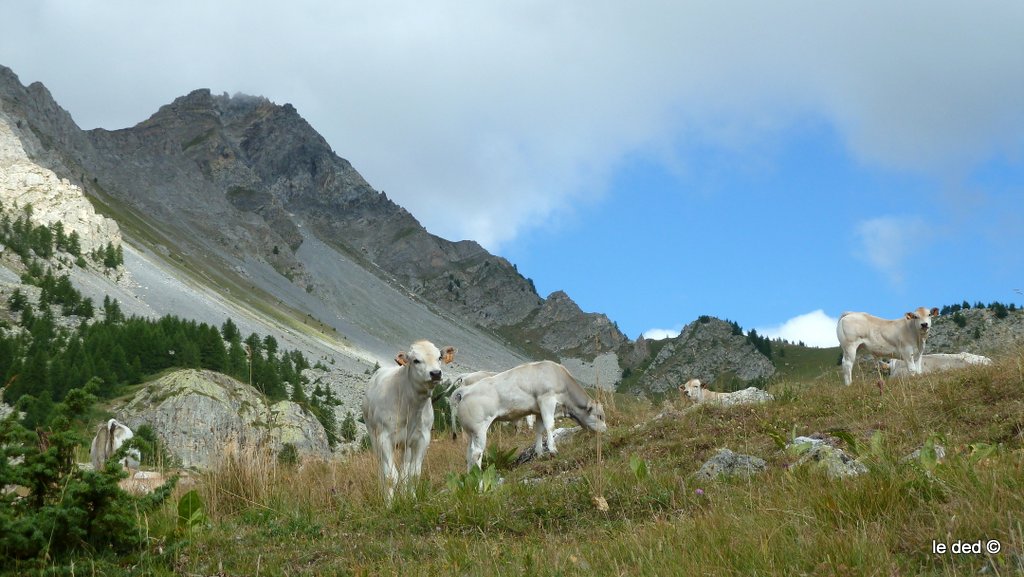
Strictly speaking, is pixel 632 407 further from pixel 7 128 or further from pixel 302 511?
pixel 7 128

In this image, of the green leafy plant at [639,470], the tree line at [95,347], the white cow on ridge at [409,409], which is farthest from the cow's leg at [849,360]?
the tree line at [95,347]

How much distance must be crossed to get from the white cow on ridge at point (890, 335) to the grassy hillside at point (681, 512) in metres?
9.31

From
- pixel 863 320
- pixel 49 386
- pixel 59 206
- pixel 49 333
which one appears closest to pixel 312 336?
pixel 59 206

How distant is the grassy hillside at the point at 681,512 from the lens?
15.2 feet

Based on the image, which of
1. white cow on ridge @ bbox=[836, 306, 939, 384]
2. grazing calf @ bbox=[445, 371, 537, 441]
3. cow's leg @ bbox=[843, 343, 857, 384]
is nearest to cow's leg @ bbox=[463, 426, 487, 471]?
grazing calf @ bbox=[445, 371, 537, 441]

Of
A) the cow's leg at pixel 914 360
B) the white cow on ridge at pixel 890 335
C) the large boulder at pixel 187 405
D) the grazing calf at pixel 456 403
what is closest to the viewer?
the grazing calf at pixel 456 403

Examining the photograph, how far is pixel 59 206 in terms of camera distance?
464ft

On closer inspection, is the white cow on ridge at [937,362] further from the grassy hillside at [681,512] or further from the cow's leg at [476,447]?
the cow's leg at [476,447]

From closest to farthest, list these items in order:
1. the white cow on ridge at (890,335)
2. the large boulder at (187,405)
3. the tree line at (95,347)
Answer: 1. the white cow on ridge at (890,335)
2. the large boulder at (187,405)
3. the tree line at (95,347)

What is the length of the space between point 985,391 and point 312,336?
516 feet

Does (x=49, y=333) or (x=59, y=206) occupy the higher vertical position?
(x=59, y=206)

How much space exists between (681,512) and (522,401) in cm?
924

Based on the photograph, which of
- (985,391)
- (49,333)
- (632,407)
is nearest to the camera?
(985,391)

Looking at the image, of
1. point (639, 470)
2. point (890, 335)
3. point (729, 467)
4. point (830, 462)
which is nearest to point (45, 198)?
point (890, 335)
